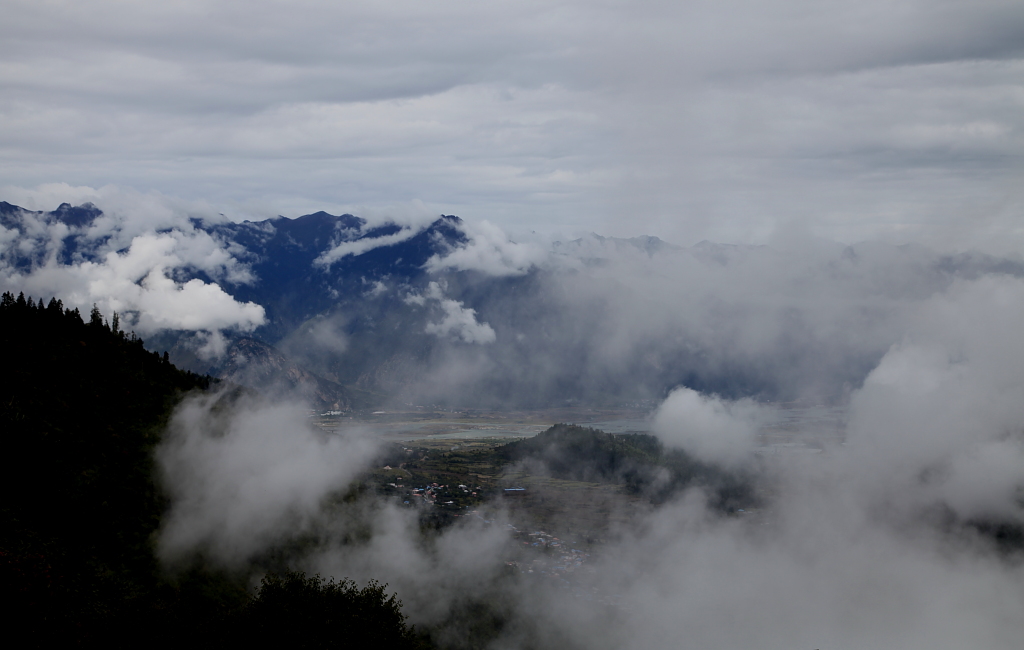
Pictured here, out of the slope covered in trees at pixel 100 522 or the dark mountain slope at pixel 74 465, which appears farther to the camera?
the dark mountain slope at pixel 74 465

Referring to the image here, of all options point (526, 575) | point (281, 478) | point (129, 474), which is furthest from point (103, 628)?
point (526, 575)

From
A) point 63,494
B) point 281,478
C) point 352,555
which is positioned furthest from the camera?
point 281,478

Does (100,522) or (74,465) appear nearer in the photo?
(100,522)

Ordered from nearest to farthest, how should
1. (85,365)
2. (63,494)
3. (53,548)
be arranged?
1. (53,548)
2. (63,494)
3. (85,365)

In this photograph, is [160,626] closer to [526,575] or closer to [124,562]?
[124,562]

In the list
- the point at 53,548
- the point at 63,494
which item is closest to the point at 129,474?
the point at 63,494

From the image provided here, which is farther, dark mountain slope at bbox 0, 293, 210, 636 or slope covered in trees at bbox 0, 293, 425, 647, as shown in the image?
dark mountain slope at bbox 0, 293, 210, 636

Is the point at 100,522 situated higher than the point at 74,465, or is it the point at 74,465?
the point at 74,465

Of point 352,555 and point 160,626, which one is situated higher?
point 160,626

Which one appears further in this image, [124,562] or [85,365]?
[85,365]

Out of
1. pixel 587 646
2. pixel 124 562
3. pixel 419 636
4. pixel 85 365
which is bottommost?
pixel 587 646
